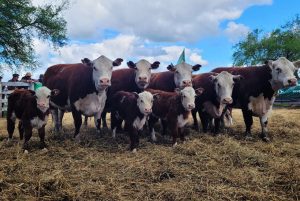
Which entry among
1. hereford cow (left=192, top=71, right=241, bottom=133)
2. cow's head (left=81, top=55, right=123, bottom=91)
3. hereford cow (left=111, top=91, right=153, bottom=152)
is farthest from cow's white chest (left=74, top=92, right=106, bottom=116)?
hereford cow (left=192, top=71, right=241, bottom=133)

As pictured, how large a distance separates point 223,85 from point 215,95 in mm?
505

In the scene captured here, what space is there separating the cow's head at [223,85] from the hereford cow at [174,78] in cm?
70

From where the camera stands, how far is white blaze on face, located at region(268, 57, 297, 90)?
8779 millimetres

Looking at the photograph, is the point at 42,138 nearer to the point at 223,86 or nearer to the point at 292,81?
the point at 223,86

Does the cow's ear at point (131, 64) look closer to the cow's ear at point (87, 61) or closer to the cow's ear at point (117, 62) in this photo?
the cow's ear at point (117, 62)

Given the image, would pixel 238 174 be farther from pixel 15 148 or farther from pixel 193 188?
pixel 15 148

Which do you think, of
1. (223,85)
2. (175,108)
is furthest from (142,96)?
(223,85)

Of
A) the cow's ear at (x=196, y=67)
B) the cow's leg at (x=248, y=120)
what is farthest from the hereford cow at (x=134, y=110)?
the cow's leg at (x=248, y=120)

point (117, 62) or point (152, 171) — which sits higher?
point (117, 62)

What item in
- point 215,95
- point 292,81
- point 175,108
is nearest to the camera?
point 175,108

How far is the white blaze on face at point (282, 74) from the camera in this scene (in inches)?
346

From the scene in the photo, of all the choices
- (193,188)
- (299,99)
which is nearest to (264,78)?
(193,188)

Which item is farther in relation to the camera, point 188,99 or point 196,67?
point 196,67

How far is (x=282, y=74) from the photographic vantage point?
29.5ft
